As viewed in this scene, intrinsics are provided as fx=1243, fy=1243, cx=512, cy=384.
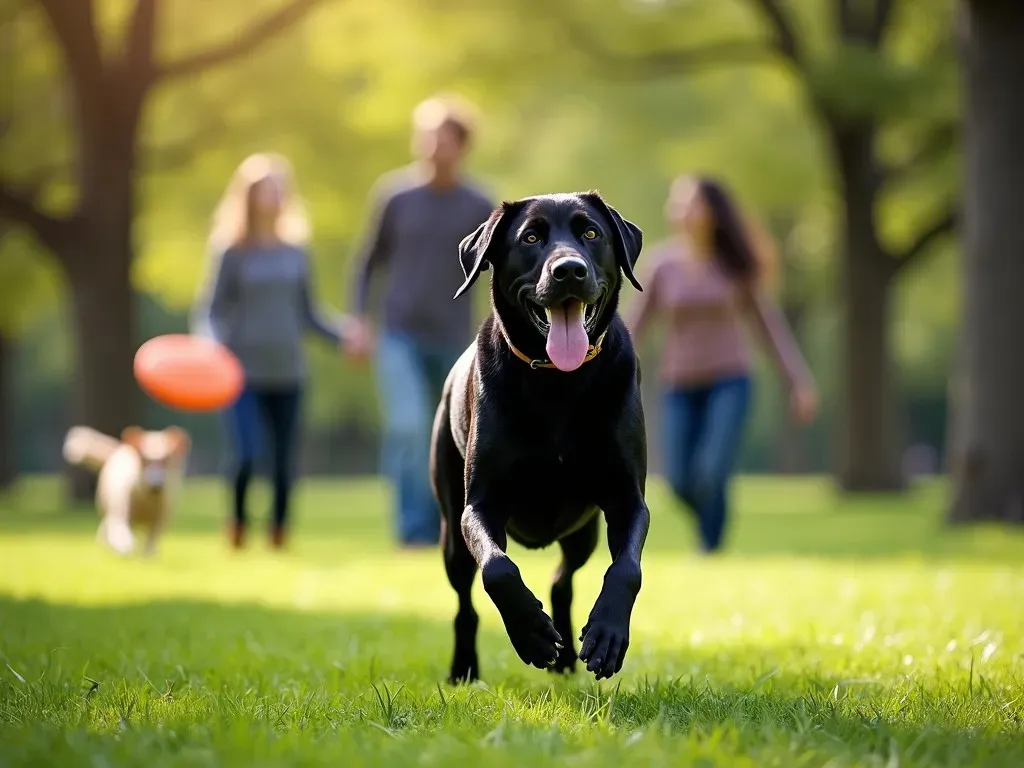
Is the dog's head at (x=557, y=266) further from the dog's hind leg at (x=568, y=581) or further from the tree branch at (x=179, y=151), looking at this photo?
the tree branch at (x=179, y=151)

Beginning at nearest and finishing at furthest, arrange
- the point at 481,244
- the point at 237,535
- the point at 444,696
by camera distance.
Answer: the point at 444,696 → the point at 481,244 → the point at 237,535

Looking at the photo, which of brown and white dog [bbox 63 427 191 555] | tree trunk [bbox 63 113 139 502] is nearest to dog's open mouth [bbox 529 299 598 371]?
brown and white dog [bbox 63 427 191 555]

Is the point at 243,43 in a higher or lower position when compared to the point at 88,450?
higher

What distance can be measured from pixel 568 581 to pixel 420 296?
509 cm

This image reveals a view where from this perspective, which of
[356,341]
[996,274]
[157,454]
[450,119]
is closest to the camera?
[450,119]

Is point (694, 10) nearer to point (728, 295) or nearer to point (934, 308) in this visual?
point (728, 295)

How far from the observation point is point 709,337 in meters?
9.03

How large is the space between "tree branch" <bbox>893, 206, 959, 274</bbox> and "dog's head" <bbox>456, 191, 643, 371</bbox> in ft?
50.1

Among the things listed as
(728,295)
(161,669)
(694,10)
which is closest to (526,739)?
(161,669)

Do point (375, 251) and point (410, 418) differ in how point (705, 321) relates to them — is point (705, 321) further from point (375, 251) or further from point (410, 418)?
point (375, 251)

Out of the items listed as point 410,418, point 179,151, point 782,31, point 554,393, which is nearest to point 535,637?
point 554,393

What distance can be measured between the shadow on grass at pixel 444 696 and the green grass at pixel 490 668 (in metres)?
0.01

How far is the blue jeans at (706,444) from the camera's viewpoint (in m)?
8.91

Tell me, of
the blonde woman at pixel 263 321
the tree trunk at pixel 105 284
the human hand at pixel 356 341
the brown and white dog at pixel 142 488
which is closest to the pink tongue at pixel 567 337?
the human hand at pixel 356 341
